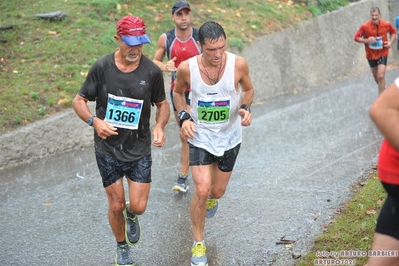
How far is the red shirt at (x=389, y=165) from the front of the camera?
3516 millimetres

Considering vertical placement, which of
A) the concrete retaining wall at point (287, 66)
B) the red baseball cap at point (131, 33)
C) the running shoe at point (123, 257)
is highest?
the red baseball cap at point (131, 33)

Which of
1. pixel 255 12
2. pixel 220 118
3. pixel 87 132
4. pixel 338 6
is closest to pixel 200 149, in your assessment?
pixel 220 118

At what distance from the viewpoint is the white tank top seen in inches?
225

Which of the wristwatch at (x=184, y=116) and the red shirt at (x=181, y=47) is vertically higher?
the wristwatch at (x=184, y=116)

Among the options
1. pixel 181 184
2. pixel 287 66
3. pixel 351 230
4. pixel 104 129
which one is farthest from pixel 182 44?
pixel 287 66

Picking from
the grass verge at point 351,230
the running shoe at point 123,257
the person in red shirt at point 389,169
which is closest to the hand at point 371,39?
the grass verge at point 351,230

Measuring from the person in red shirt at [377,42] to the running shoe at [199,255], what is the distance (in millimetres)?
8669

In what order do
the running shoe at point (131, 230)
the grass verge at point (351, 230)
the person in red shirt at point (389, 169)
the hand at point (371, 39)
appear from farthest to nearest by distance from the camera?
the hand at point (371, 39) < the running shoe at point (131, 230) < the grass verge at point (351, 230) < the person in red shirt at point (389, 169)

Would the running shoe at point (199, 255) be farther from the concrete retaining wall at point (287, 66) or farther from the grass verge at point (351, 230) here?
the concrete retaining wall at point (287, 66)

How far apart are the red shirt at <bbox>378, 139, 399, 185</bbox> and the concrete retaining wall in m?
6.75

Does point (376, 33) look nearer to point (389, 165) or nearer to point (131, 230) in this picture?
point (131, 230)

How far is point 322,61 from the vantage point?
18844mm

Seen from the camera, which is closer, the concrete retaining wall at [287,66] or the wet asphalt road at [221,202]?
the wet asphalt road at [221,202]

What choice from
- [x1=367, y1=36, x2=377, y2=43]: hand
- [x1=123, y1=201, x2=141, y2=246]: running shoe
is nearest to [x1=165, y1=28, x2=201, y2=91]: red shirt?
[x1=123, y1=201, x2=141, y2=246]: running shoe
